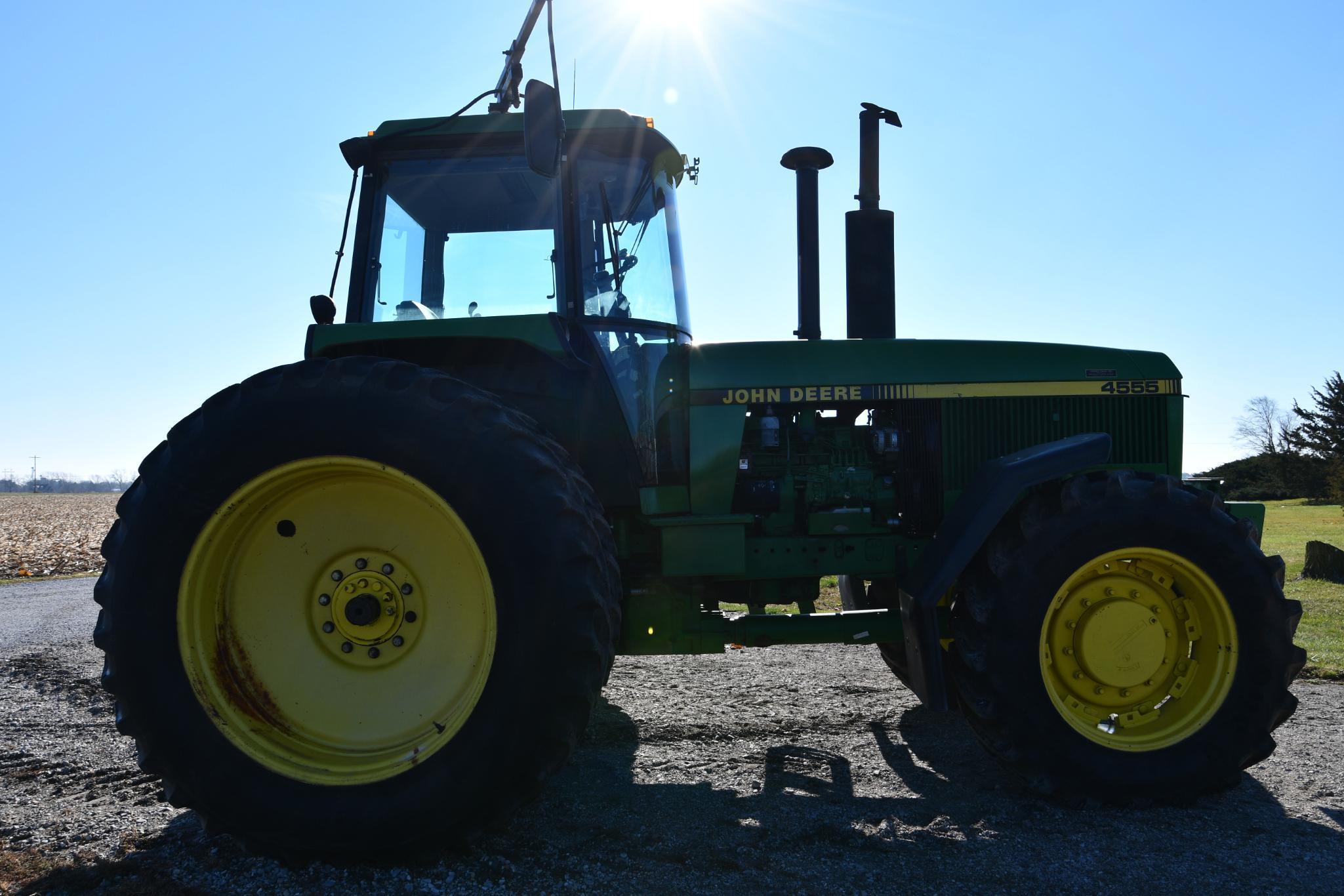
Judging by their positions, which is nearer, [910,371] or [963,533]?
[963,533]

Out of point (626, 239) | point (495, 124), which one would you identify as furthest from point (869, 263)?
point (495, 124)

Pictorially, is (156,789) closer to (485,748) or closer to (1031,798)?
(485,748)

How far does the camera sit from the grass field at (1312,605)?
5160 mm

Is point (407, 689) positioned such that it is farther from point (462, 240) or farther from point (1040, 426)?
point (1040, 426)

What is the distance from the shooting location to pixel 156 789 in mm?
3088

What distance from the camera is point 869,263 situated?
4449 millimetres

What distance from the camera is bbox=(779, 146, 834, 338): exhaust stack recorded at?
13.8 feet

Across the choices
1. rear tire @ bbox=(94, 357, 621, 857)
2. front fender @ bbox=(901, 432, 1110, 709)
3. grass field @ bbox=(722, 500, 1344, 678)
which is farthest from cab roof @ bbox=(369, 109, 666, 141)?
→ grass field @ bbox=(722, 500, 1344, 678)

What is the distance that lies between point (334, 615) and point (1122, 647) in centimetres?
263

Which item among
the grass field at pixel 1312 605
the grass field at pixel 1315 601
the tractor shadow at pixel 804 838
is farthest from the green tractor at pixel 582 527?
the grass field at pixel 1315 601

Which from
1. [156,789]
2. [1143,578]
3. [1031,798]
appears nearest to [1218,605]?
[1143,578]

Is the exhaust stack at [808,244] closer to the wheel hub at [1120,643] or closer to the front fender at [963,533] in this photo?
the front fender at [963,533]

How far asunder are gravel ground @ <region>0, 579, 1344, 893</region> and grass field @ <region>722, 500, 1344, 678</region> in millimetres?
1284

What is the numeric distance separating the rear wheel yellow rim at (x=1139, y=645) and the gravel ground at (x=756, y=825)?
31 centimetres
